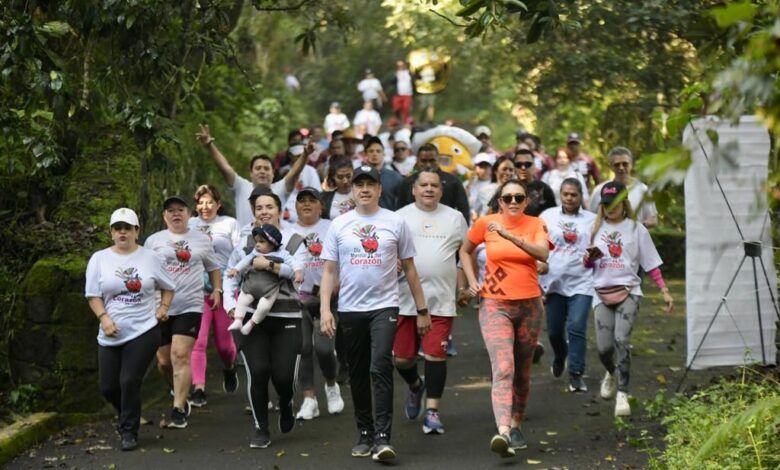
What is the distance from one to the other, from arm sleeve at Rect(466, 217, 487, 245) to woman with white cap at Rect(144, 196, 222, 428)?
257 cm

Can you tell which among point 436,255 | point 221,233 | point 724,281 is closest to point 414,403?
point 436,255

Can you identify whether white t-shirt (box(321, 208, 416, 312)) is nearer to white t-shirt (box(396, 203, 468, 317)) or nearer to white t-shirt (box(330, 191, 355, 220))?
white t-shirt (box(396, 203, 468, 317))

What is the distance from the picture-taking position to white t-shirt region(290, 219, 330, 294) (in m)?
11.5

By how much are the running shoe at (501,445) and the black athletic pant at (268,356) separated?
175 cm

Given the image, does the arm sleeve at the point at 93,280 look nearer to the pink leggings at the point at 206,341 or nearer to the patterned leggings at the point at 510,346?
the pink leggings at the point at 206,341

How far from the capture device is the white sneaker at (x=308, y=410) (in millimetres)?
11336

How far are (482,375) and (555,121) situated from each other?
1720 cm

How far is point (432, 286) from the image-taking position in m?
10.5

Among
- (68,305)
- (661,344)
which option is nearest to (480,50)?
(661,344)

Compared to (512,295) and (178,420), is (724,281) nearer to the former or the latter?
(512,295)

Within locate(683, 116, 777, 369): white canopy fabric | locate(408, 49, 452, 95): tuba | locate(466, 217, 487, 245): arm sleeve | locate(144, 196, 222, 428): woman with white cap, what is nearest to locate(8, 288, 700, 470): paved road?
locate(144, 196, 222, 428): woman with white cap

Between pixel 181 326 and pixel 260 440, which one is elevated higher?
pixel 181 326

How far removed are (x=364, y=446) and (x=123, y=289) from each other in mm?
2194

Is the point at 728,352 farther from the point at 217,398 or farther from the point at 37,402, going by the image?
the point at 37,402
